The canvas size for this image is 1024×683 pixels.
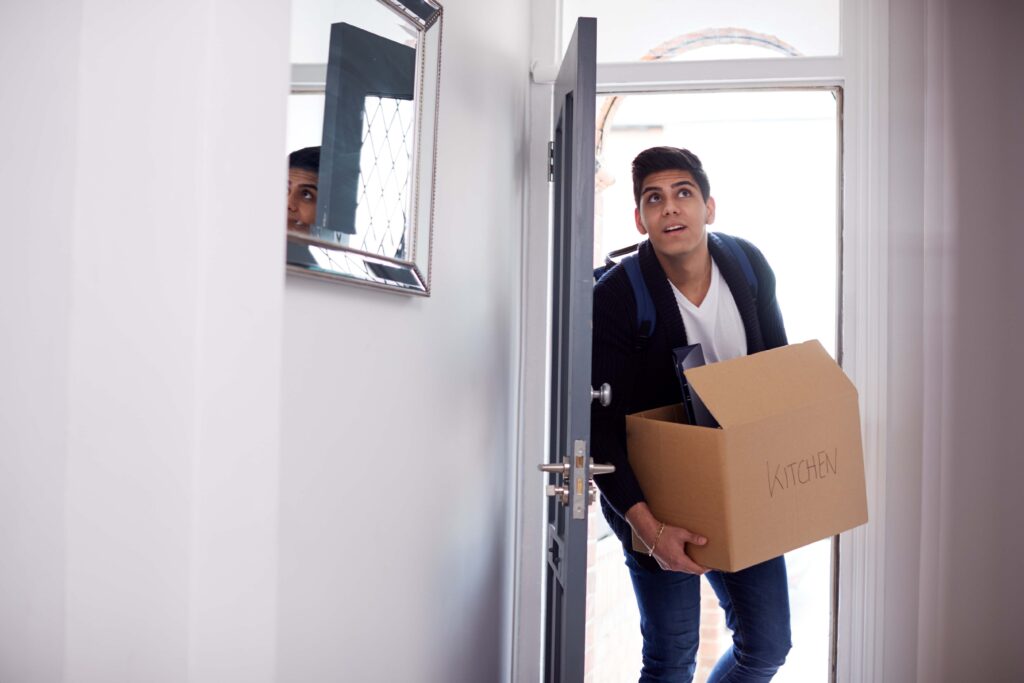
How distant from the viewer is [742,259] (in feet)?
6.86

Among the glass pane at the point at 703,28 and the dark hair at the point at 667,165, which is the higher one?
the glass pane at the point at 703,28

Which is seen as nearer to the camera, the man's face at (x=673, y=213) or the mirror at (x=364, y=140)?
the mirror at (x=364, y=140)

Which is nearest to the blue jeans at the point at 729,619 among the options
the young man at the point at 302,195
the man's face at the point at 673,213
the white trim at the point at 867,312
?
the white trim at the point at 867,312

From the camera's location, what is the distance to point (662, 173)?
2115 millimetres

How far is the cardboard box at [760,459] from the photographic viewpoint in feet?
5.09

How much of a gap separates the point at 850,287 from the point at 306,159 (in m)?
1.68

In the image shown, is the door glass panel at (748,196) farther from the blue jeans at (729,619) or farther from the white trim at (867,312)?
the blue jeans at (729,619)

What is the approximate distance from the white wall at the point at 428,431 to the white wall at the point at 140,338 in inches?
9.2

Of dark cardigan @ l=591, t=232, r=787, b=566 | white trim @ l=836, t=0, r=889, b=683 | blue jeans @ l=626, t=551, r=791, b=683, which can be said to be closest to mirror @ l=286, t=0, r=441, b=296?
dark cardigan @ l=591, t=232, r=787, b=566

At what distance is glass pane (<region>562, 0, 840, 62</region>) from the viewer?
7.59 feet

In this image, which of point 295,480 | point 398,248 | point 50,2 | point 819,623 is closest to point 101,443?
point 295,480

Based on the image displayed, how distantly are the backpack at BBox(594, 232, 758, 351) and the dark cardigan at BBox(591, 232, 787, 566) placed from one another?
0.01 m

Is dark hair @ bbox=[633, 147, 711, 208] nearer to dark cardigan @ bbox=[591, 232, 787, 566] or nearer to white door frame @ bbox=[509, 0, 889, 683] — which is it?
dark cardigan @ bbox=[591, 232, 787, 566]

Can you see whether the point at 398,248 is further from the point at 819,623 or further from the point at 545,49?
the point at 819,623
